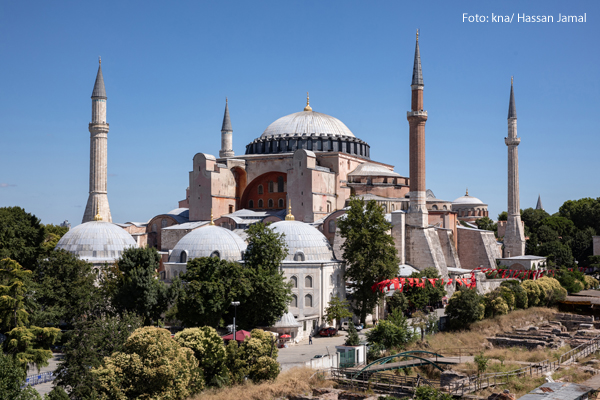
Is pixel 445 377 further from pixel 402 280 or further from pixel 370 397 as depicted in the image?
pixel 402 280

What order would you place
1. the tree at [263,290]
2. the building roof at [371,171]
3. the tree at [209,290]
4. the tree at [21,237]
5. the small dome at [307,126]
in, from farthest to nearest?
the small dome at [307,126]
the building roof at [371,171]
the tree at [21,237]
the tree at [263,290]
the tree at [209,290]

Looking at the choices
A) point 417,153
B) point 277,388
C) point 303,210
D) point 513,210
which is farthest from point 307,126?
point 277,388

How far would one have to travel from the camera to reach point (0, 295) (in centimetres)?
1927

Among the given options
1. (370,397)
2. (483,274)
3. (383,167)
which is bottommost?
(370,397)

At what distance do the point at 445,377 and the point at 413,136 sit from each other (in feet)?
62.0

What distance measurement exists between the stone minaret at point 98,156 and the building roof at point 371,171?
14.0 meters

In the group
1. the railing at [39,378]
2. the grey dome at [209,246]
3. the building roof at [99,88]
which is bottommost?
the railing at [39,378]

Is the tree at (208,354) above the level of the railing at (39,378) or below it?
above

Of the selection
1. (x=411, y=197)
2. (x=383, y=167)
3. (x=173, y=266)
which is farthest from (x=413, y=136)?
(x=173, y=266)

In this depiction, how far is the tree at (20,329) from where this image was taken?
18.6 metres

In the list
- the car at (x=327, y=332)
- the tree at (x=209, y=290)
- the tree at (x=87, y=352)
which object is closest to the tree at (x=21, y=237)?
the tree at (x=209, y=290)

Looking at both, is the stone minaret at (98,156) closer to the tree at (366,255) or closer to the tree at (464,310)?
the tree at (366,255)

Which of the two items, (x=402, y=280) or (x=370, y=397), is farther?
(x=402, y=280)

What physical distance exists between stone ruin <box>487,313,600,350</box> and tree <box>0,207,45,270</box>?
18.4 m
